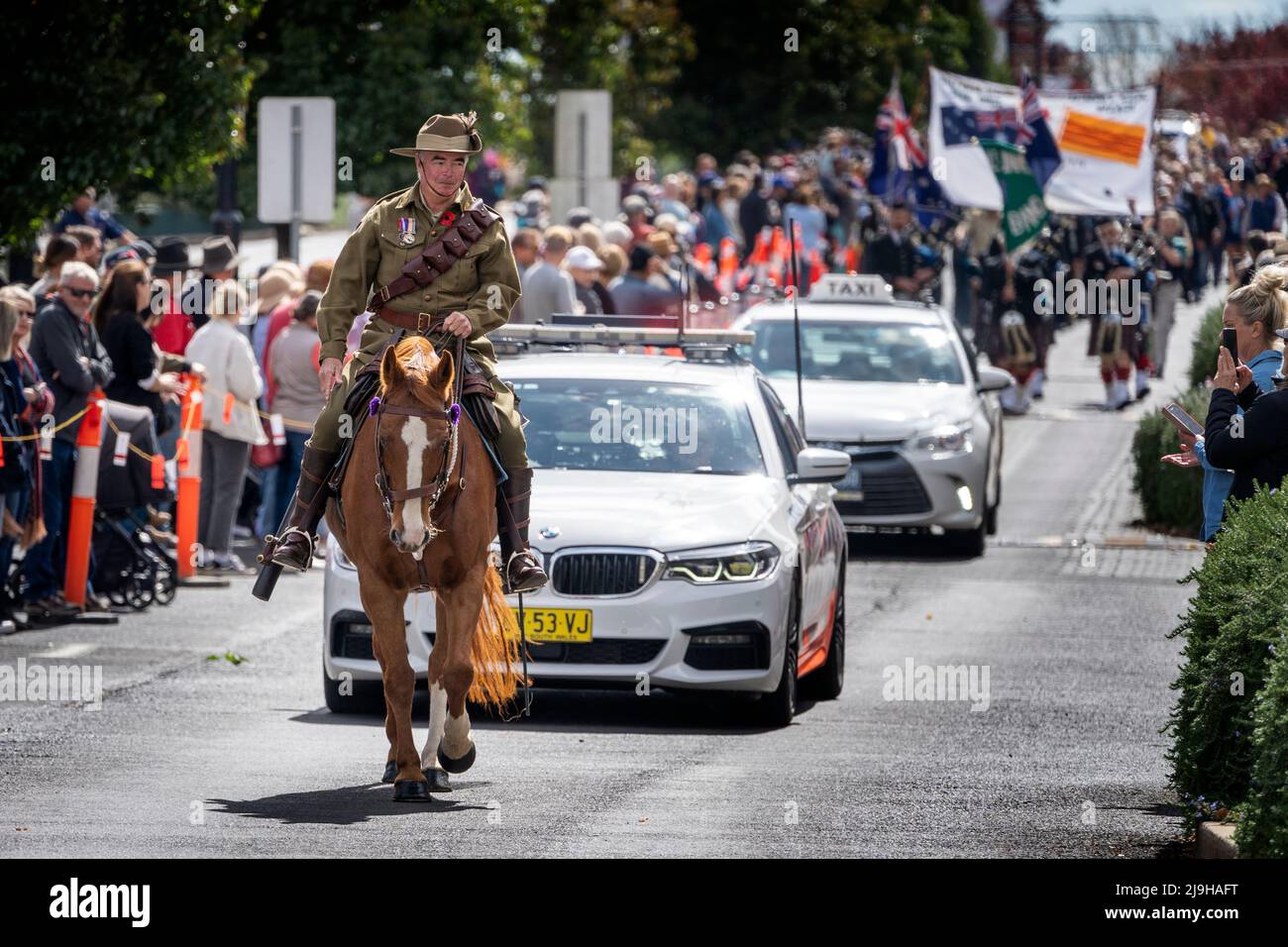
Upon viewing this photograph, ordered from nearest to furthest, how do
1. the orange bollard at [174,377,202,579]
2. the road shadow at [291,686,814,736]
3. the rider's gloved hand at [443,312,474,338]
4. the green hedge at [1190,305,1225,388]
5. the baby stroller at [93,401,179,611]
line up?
the rider's gloved hand at [443,312,474,338], the road shadow at [291,686,814,736], the baby stroller at [93,401,179,611], the orange bollard at [174,377,202,579], the green hedge at [1190,305,1225,388]

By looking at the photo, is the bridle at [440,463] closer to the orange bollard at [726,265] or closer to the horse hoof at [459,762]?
the horse hoof at [459,762]

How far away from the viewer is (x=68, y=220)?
23.7 meters

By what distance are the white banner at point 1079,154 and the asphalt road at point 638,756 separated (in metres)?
11.7

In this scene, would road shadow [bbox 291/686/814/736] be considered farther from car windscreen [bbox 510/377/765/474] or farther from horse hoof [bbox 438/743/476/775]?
horse hoof [bbox 438/743/476/775]

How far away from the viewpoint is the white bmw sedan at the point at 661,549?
12.3 meters

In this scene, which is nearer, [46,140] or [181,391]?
[181,391]

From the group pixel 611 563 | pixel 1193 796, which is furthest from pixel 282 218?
pixel 1193 796

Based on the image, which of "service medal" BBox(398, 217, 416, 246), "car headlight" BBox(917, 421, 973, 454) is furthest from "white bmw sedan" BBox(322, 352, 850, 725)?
"car headlight" BBox(917, 421, 973, 454)

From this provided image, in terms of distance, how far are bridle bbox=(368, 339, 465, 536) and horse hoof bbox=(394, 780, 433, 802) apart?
38.5 inches

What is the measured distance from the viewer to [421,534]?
9984mm

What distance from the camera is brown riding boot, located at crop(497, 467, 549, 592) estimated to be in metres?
10.9

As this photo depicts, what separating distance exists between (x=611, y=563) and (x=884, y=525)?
A: 8.45m
